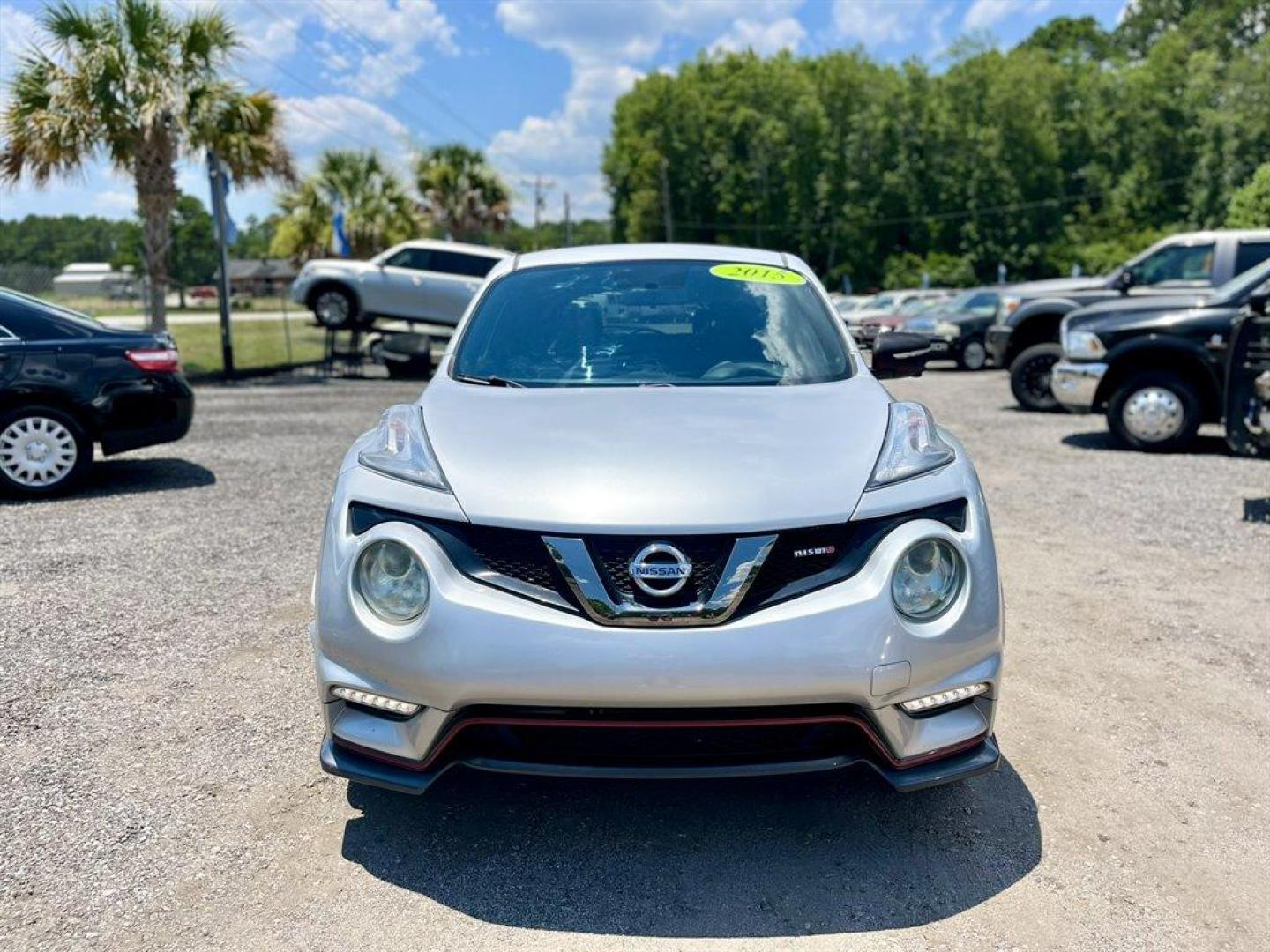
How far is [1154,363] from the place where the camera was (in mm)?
9453

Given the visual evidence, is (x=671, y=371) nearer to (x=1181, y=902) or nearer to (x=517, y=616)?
(x=517, y=616)

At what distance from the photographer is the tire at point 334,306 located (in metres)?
19.0

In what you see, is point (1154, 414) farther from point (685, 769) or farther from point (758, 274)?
point (685, 769)

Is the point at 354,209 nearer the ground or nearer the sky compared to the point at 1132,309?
nearer the sky

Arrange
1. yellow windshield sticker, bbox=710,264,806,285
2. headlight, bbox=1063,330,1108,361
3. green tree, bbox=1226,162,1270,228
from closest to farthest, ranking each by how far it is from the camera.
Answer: yellow windshield sticker, bbox=710,264,806,285
headlight, bbox=1063,330,1108,361
green tree, bbox=1226,162,1270,228

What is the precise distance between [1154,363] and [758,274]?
6803mm

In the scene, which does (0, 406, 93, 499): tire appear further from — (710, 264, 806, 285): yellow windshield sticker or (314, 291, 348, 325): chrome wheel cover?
(314, 291, 348, 325): chrome wheel cover

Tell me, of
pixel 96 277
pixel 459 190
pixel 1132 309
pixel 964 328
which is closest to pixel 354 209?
pixel 459 190

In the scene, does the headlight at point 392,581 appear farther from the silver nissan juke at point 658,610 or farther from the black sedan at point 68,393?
the black sedan at point 68,393

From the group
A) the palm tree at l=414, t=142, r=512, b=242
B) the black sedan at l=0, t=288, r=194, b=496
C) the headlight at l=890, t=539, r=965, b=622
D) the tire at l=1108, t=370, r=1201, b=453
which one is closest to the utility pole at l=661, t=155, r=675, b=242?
the palm tree at l=414, t=142, r=512, b=242

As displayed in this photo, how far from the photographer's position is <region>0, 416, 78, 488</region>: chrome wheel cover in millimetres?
7203

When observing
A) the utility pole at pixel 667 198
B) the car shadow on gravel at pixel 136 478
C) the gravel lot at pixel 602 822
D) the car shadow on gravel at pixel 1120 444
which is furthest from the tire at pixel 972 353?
the utility pole at pixel 667 198

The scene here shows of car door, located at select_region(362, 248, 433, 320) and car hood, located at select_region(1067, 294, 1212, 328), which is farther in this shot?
car door, located at select_region(362, 248, 433, 320)

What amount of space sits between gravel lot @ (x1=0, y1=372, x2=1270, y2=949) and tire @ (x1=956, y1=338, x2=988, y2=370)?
1629 cm
